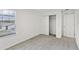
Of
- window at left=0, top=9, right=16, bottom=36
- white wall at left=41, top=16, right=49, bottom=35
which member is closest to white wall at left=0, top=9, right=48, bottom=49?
window at left=0, top=9, right=16, bottom=36

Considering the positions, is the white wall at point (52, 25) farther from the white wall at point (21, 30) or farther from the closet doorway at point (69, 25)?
the white wall at point (21, 30)

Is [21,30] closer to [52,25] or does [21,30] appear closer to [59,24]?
[59,24]

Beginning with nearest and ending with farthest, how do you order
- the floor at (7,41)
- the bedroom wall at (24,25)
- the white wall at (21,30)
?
1. the floor at (7,41)
2. the white wall at (21,30)
3. the bedroom wall at (24,25)

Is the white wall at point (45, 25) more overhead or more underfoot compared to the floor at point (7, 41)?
more overhead

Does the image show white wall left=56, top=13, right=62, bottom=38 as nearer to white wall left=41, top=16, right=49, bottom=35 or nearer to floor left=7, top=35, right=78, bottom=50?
white wall left=41, top=16, right=49, bottom=35

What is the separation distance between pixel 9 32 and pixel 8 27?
237mm

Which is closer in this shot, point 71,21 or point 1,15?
point 1,15

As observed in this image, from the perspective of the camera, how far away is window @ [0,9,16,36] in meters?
3.97

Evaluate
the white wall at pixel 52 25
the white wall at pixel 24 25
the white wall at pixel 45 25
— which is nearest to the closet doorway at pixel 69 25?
the white wall at pixel 52 25

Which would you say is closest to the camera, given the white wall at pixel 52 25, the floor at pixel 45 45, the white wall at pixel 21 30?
the white wall at pixel 21 30

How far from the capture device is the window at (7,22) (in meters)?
3.97
